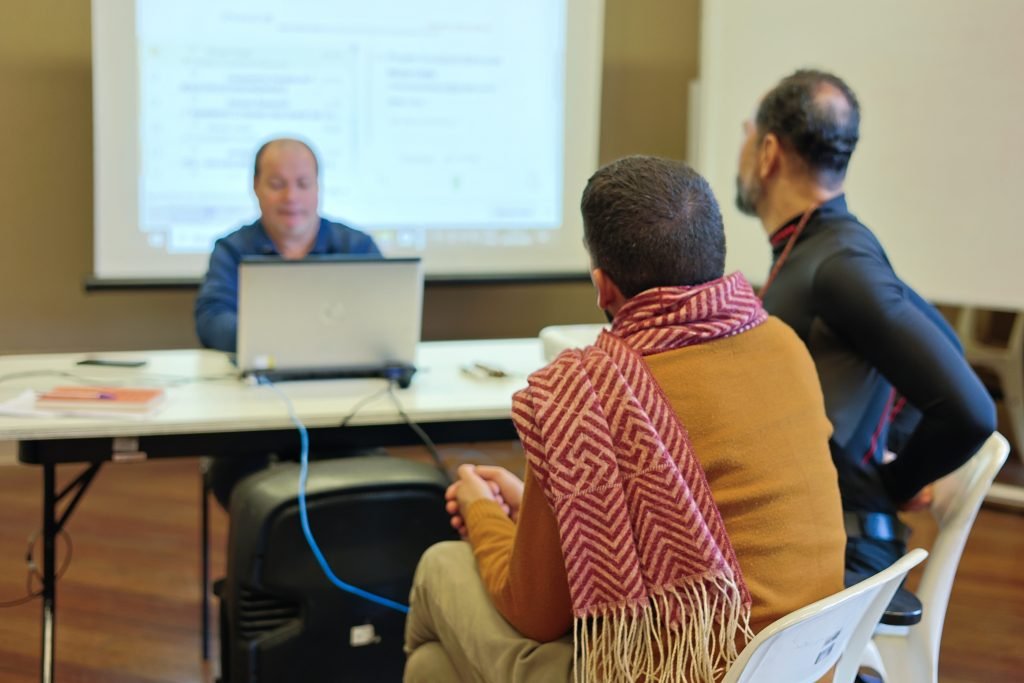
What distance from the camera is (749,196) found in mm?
2055

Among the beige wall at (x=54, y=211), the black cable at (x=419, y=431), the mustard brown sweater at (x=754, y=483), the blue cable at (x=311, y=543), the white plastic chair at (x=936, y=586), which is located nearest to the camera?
the mustard brown sweater at (x=754, y=483)

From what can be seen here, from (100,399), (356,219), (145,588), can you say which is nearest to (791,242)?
(100,399)

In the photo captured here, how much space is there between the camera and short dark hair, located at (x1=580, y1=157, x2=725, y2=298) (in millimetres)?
1285

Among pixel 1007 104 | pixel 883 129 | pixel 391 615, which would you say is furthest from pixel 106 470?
pixel 1007 104

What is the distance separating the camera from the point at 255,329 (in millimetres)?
2158

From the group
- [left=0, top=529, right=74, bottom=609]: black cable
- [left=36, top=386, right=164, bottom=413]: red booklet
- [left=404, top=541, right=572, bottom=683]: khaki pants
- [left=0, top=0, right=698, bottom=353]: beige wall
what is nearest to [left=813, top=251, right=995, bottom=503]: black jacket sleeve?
[left=404, top=541, right=572, bottom=683]: khaki pants

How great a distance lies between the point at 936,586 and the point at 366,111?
285cm

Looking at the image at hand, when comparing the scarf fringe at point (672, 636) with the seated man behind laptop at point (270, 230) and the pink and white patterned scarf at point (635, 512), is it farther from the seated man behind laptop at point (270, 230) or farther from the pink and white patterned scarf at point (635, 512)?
the seated man behind laptop at point (270, 230)

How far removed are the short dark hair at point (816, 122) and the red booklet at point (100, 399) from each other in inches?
51.6

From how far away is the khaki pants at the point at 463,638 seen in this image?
1.35m

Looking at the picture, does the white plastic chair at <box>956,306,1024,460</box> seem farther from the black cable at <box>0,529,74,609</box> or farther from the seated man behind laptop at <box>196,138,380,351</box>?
the black cable at <box>0,529,74,609</box>

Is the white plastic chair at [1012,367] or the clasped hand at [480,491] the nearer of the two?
the clasped hand at [480,491]

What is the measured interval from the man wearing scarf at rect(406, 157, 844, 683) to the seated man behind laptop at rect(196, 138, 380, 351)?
1.60m

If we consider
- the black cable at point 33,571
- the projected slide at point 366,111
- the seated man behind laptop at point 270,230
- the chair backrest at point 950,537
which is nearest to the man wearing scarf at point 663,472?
the chair backrest at point 950,537
